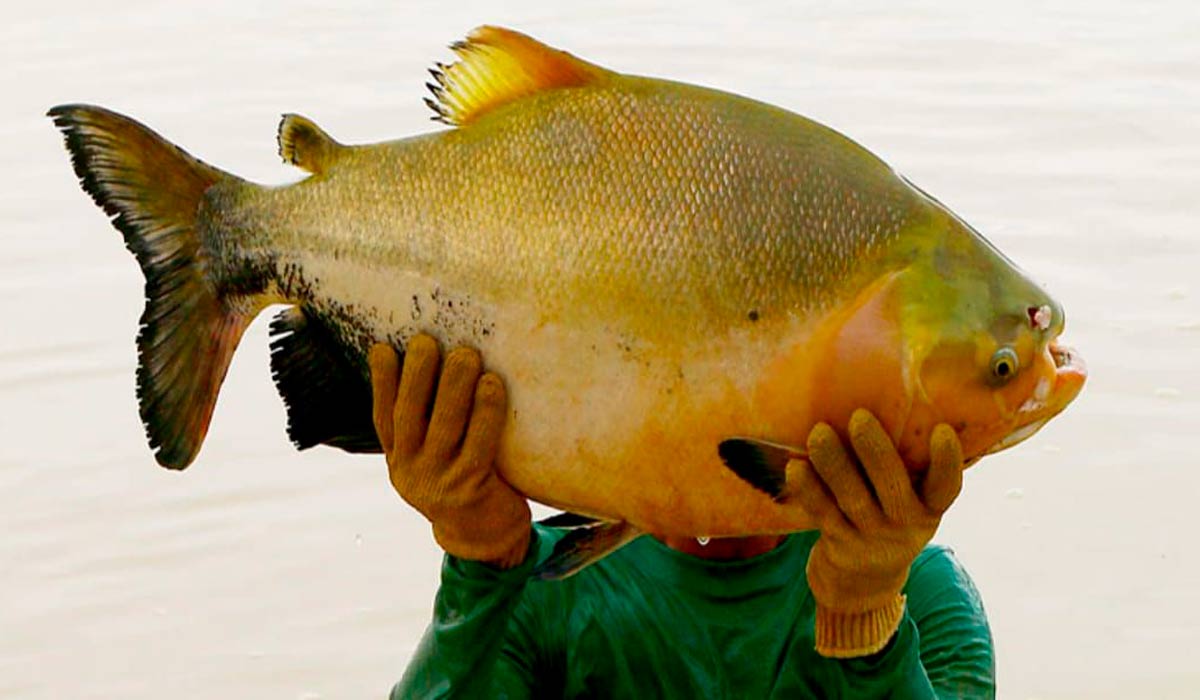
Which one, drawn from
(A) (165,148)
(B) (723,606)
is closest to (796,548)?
(B) (723,606)

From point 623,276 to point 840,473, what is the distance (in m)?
0.31

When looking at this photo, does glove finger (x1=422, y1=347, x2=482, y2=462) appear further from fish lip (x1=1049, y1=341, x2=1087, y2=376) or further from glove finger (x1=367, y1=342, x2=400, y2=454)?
fish lip (x1=1049, y1=341, x2=1087, y2=376)

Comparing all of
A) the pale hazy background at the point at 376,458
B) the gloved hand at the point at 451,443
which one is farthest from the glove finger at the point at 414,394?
the pale hazy background at the point at 376,458

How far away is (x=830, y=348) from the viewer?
6.82ft

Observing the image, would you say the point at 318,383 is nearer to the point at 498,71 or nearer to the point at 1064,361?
the point at 498,71

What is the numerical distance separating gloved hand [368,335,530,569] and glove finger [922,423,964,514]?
1.53ft

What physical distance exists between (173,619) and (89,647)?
23cm

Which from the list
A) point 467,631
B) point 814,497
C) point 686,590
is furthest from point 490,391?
point 686,590

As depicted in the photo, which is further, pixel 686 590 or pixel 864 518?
pixel 686 590

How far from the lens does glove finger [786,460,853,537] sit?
2.12 metres

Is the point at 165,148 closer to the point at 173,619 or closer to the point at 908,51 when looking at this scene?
the point at 173,619

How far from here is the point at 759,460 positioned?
6.87ft

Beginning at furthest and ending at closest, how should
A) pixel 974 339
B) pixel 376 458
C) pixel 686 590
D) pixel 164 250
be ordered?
pixel 376 458, pixel 686 590, pixel 164 250, pixel 974 339

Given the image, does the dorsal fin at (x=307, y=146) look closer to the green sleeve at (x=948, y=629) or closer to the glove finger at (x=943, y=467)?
the glove finger at (x=943, y=467)
